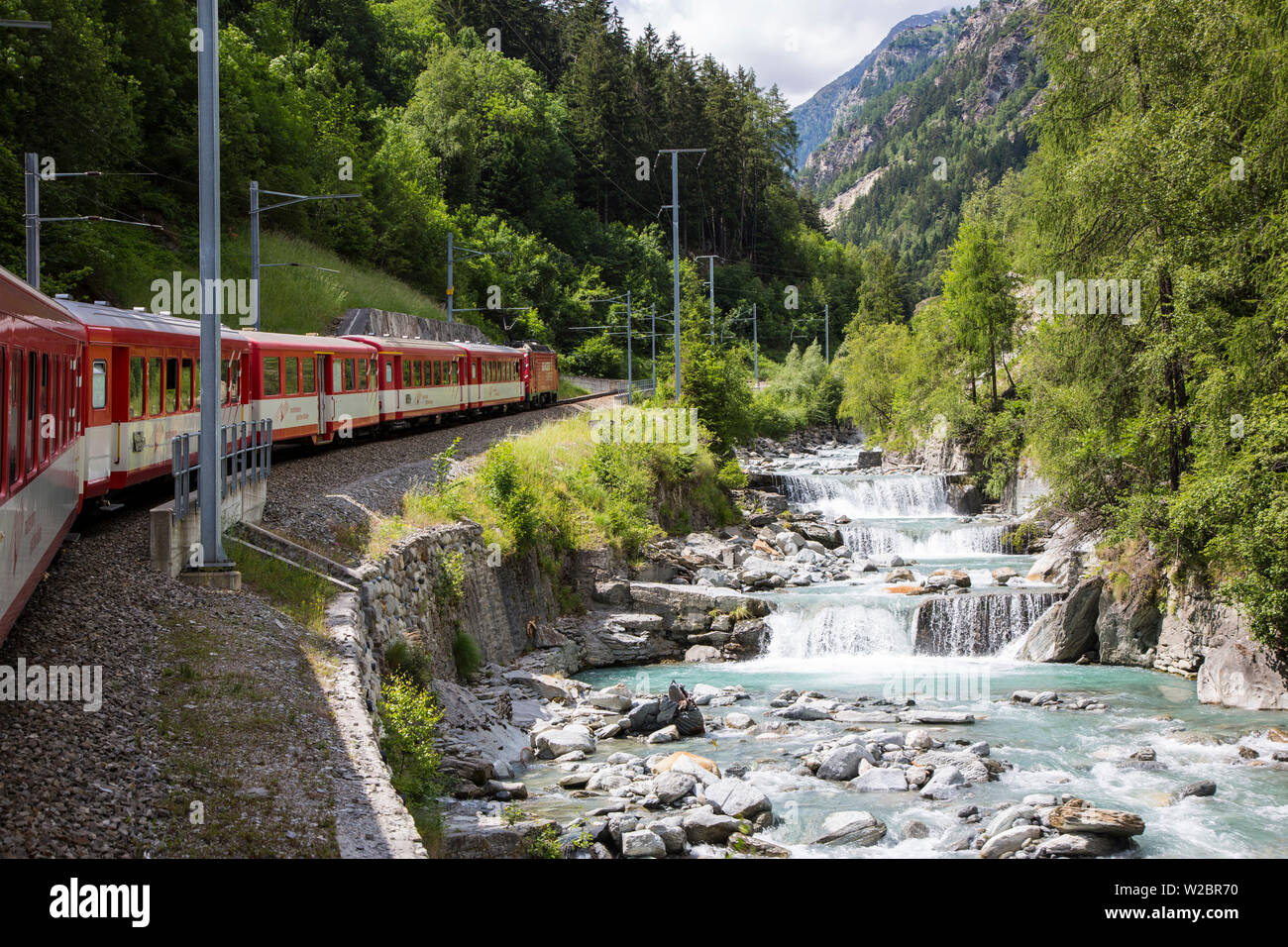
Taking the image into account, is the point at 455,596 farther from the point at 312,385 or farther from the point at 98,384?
the point at 312,385

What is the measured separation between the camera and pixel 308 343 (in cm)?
2569

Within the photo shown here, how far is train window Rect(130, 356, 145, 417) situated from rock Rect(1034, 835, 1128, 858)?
531 inches

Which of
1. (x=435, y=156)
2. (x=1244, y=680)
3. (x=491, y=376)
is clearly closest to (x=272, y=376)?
(x=491, y=376)

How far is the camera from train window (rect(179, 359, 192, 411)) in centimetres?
1823

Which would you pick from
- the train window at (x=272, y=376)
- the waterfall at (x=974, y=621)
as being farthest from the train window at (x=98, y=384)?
the waterfall at (x=974, y=621)

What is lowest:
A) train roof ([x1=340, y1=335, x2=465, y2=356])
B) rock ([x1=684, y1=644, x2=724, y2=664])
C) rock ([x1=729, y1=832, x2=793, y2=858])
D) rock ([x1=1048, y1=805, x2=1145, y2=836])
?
rock ([x1=684, y1=644, x2=724, y2=664])

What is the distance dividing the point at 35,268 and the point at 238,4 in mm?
48892

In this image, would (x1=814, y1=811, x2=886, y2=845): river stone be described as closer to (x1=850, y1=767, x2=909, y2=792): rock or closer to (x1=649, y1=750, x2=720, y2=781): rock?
(x1=850, y1=767, x2=909, y2=792): rock

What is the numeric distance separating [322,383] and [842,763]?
17220mm

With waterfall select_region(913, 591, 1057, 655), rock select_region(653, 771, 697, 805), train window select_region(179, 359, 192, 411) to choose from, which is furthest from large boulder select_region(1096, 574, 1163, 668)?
train window select_region(179, 359, 192, 411)

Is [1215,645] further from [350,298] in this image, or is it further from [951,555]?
[350,298]

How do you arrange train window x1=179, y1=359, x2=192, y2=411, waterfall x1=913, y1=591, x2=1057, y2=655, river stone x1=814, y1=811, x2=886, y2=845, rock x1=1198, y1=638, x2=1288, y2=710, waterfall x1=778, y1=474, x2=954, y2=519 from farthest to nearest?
1. waterfall x1=778, y1=474, x2=954, y2=519
2. waterfall x1=913, y1=591, x2=1057, y2=655
3. train window x1=179, y1=359, x2=192, y2=411
4. rock x1=1198, y1=638, x2=1288, y2=710
5. river stone x1=814, y1=811, x2=886, y2=845
